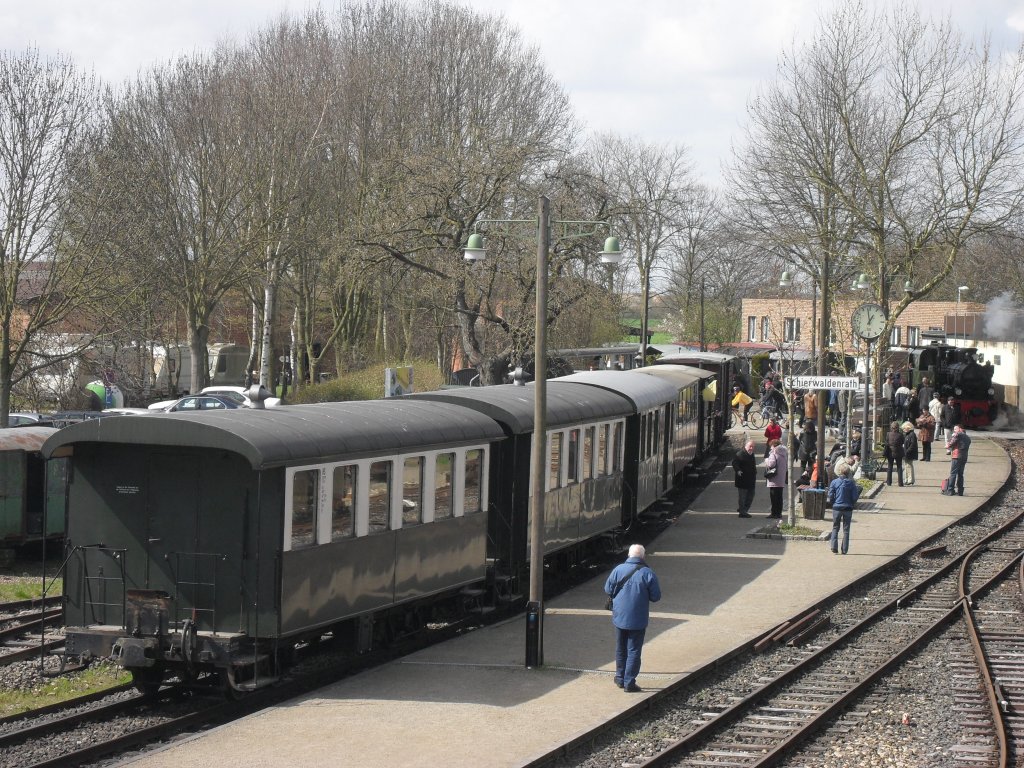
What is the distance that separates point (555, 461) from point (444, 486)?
3.45 meters

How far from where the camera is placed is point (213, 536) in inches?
451

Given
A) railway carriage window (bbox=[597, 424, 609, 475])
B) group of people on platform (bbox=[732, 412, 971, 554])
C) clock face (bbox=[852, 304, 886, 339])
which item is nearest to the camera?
railway carriage window (bbox=[597, 424, 609, 475])

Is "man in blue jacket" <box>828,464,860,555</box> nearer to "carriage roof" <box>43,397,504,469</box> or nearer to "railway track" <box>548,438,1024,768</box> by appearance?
"railway track" <box>548,438,1024,768</box>

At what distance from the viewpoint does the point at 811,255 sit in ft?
135

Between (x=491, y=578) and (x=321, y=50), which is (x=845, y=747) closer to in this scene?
(x=491, y=578)

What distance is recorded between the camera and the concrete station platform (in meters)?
10.1

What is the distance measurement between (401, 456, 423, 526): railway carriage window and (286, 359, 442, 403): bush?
2438 centimetres

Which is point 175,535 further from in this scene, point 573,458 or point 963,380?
point 963,380

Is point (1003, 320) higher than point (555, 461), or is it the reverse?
point (1003, 320)

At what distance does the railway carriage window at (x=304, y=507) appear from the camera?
37.9ft

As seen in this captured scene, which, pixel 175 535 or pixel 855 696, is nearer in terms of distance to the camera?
pixel 175 535

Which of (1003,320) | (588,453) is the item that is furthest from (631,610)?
(1003,320)

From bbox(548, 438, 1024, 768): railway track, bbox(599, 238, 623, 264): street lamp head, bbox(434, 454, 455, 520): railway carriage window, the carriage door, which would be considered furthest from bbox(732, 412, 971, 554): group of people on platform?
the carriage door

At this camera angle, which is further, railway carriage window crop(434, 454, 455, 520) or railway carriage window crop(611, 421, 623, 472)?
railway carriage window crop(611, 421, 623, 472)
